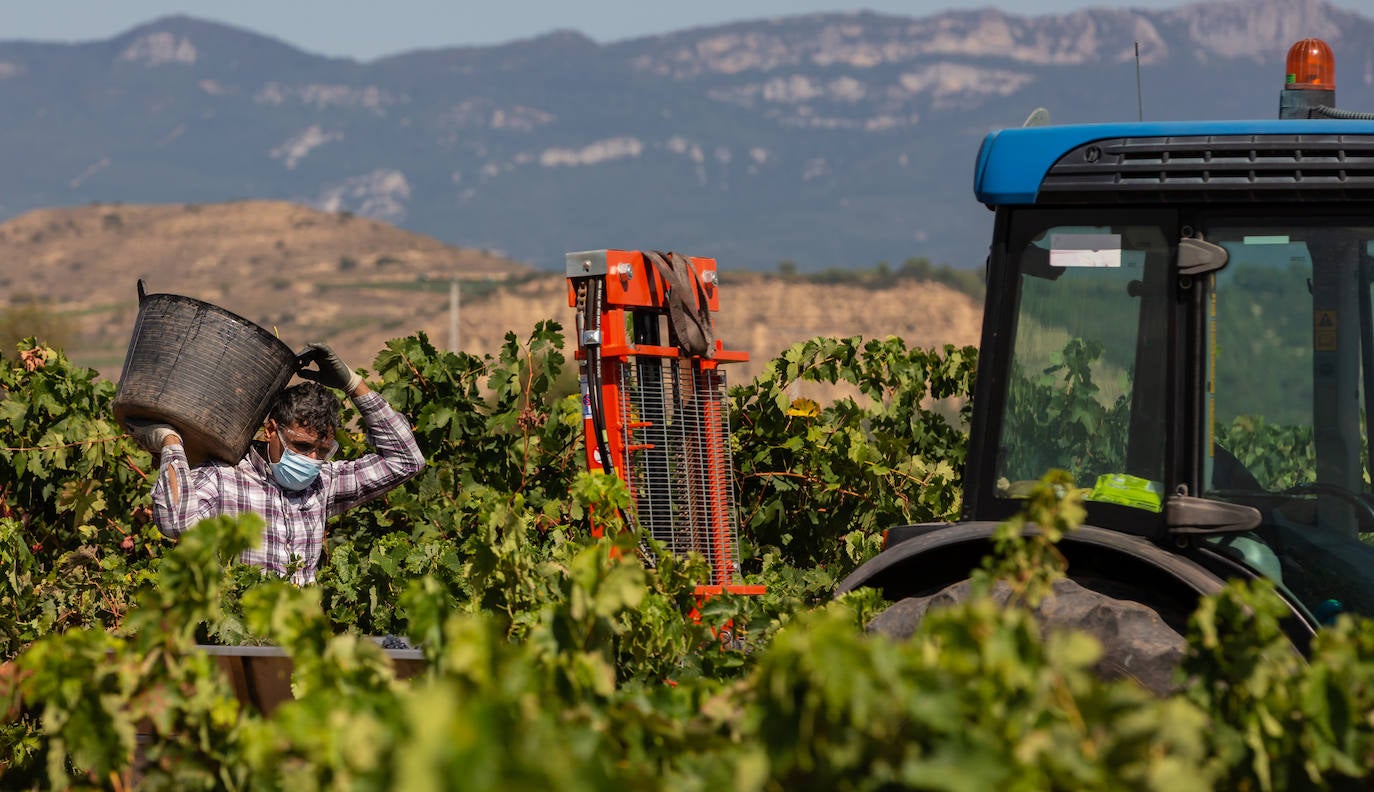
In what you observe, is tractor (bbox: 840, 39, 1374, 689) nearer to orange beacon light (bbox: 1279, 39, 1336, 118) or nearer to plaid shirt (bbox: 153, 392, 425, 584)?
orange beacon light (bbox: 1279, 39, 1336, 118)

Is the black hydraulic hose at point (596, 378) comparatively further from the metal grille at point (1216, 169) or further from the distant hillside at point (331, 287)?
the distant hillside at point (331, 287)

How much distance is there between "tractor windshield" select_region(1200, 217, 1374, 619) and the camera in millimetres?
3570

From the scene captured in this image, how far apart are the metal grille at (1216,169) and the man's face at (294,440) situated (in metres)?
2.91

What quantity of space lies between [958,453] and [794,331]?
8385 cm

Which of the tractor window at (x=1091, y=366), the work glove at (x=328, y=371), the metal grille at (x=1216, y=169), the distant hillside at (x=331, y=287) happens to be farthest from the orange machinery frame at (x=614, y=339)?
the distant hillside at (x=331, y=287)

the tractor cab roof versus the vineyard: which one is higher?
the tractor cab roof

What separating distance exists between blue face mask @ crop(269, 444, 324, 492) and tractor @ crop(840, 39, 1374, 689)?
2.43 meters

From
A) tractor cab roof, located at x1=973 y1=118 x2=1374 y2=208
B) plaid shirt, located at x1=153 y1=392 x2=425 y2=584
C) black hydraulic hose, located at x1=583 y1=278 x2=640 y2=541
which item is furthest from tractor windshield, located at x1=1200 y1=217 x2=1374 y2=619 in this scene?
plaid shirt, located at x1=153 y1=392 x2=425 y2=584

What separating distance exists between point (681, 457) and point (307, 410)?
1342 millimetres

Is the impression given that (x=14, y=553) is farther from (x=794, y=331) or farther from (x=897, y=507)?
(x=794, y=331)

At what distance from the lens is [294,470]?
5.42 metres

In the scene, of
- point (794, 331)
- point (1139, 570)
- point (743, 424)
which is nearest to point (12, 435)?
point (743, 424)

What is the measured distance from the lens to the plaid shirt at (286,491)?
5113 millimetres

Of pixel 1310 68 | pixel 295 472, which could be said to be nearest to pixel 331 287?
pixel 295 472
